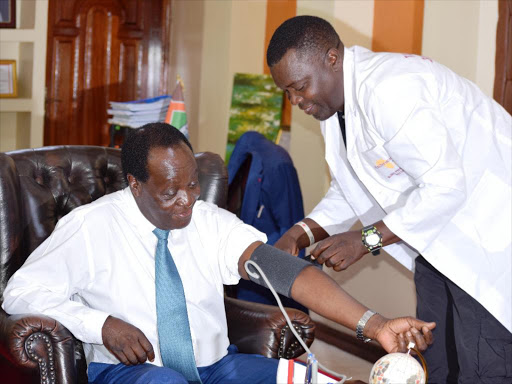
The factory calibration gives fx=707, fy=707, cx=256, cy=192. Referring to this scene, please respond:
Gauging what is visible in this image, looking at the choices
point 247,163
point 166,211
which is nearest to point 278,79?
point 166,211

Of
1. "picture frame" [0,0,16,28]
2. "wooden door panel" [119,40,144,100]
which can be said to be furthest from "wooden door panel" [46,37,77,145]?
"picture frame" [0,0,16,28]

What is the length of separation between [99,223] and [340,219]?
0.87 metres

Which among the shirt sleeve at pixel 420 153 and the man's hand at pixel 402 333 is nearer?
the man's hand at pixel 402 333

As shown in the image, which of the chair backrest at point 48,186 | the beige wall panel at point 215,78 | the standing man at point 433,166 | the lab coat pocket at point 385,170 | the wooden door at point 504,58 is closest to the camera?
the standing man at point 433,166

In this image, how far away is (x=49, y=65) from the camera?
579cm

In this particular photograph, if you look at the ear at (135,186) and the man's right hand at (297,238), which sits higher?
the ear at (135,186)

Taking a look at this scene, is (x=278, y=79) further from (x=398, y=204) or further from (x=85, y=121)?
(x=85, y=121)

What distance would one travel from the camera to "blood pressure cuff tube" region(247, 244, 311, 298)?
182 cm

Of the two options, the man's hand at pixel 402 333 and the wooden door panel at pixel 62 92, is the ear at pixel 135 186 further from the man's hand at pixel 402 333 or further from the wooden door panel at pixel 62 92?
the wooden door panel at pixel 62 92

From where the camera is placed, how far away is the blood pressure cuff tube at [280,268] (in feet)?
5.97

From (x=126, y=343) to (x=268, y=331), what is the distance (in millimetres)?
549

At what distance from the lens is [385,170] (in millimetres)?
2174

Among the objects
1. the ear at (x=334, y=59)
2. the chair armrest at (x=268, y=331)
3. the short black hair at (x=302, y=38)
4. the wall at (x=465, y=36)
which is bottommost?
the chair armrest at (x=268, y=331)

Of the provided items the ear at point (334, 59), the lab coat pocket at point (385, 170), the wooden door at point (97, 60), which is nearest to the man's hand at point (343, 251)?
the lab coat pocket at point (385, 170)
